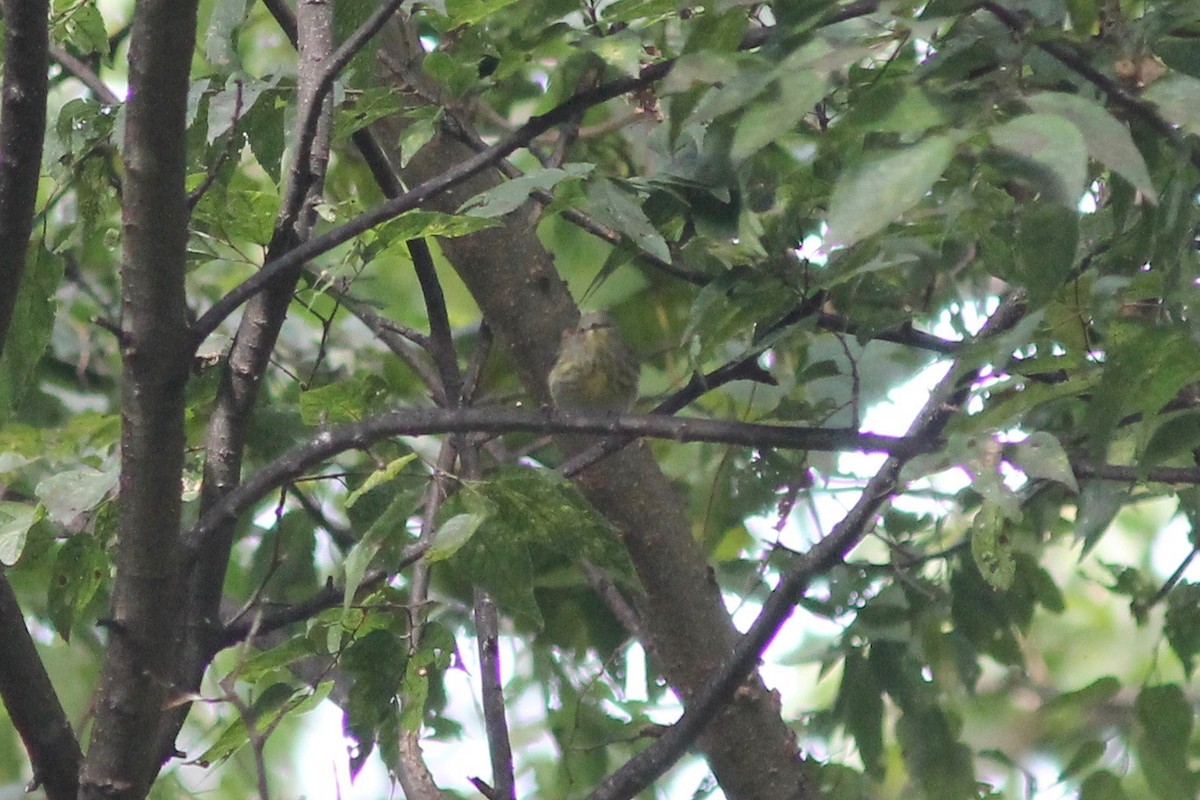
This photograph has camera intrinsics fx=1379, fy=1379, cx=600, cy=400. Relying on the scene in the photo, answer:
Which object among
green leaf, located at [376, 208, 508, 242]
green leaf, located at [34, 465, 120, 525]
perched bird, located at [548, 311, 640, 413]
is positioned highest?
perched bird, located at [548, 311, 640, 413]

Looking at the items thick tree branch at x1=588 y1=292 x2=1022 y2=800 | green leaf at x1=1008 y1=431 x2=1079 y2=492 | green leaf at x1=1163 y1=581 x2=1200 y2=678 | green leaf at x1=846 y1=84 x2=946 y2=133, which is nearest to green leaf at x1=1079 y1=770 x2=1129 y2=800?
green leaf at x1=1163 y1=581 x2=1200 y2=678

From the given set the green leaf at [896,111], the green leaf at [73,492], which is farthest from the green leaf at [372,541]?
the green leaf at [896,111]

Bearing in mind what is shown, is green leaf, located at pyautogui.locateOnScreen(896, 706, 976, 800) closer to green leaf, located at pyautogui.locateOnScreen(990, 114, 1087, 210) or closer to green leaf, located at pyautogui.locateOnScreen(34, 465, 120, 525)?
green leaf, located at pyautogui.locateOnScreen(34, 465, 120, 525)

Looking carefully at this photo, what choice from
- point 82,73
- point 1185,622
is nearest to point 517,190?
point 82,73

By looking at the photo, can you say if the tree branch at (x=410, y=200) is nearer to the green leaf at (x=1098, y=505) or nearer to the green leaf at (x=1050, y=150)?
the green leaf at (x=1050, y=150)

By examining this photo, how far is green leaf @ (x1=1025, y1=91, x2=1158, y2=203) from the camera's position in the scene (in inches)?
29.9

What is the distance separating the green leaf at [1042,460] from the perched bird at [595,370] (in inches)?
43.4

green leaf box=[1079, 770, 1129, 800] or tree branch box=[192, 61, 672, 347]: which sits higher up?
tree branch box=[192, 61, 672, 347]

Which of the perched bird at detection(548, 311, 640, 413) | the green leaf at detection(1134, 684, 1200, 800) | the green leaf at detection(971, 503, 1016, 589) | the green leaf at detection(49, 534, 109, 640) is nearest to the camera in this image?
the green leaf at detection(971, 503, 1016, 589)

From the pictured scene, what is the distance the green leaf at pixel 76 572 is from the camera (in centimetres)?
131

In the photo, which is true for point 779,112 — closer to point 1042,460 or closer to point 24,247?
point 1042,460

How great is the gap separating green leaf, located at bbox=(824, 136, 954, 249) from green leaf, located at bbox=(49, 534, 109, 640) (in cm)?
85

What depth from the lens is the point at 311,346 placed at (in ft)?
9.21

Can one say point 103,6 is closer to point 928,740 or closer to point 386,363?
point 386,363
